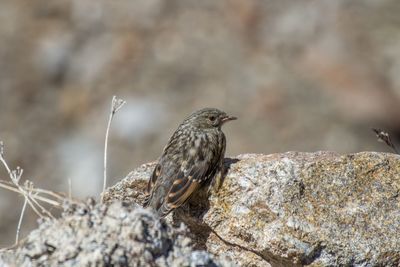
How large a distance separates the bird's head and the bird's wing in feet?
2.96

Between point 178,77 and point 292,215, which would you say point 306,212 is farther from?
point 178,77

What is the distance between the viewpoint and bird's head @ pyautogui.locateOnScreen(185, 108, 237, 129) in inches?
366

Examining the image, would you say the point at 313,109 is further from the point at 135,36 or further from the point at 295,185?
the point at 295,185

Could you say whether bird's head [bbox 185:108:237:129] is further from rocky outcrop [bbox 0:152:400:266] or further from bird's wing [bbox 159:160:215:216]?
rocky outcrop [bbox 0:152:400:266]

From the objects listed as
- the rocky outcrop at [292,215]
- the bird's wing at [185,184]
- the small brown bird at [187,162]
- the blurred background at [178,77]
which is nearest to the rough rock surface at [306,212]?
the rocky outcrop at [292,215]

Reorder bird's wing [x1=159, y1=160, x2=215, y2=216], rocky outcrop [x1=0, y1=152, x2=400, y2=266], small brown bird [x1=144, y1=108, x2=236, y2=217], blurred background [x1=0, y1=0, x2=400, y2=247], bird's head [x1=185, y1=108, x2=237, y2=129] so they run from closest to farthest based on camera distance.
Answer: rocky outcrop [x1=0, y1=152, x2=400, y2=266] < bird's wing [x1=159, y1=160, x2=215, y2=216] < small brown bird [x1=144, y1=108, x2=236, y2=217] < bird's head [x1=185, y1=108, x2=237, y2=129] < blurred background [x1=0, y1=0, x2=400, y2=247]

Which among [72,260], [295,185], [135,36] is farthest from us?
[135,36]

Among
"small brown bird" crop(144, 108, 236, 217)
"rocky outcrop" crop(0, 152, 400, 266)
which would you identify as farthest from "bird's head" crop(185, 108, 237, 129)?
"rocky outcrop" crop(0, 152, 400, 266)

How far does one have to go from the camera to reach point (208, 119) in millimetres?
9367

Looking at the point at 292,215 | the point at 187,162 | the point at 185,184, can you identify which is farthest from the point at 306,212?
the point at 187,162

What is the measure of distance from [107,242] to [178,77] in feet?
50.7

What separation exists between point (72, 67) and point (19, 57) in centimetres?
144

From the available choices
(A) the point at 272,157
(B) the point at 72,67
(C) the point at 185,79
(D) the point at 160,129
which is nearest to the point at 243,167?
(A) the point at 272,157

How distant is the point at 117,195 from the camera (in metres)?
7.80
